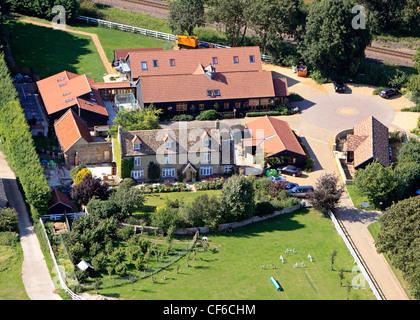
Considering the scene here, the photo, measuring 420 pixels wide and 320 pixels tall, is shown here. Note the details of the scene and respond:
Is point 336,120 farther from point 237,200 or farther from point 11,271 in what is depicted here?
point 11,271

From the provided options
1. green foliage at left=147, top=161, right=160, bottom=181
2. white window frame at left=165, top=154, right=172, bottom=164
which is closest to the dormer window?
green foliage at left=147, top=161, right=160, bottom=181

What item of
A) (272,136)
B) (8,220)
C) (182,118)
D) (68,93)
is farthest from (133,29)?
(8,220)

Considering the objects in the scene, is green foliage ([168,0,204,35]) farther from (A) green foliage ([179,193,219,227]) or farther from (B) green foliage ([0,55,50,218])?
(A) green foliage ([179,193,219,227])

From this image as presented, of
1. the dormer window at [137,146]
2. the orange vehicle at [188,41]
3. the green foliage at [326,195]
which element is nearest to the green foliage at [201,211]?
the dormer window at [137,146]

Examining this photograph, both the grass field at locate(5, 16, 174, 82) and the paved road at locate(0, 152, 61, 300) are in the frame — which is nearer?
the paved road at locate(0, 152, 61, 300)

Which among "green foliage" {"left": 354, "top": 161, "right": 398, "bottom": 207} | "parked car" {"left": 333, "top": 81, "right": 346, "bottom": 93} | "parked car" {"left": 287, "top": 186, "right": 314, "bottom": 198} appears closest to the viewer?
"green foliage" {"left": 354, "top": 161, "right": 398, "bottom": 207}
